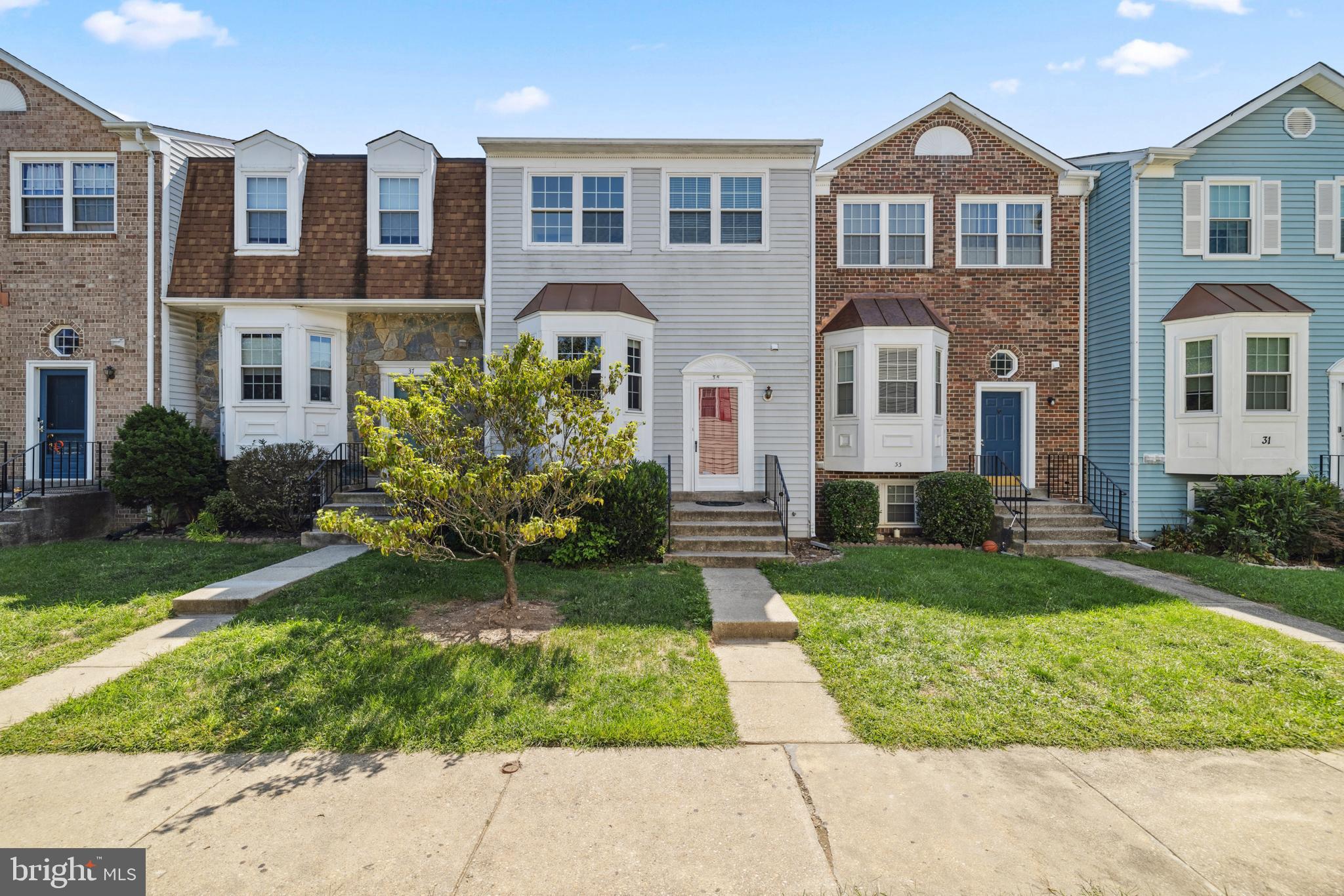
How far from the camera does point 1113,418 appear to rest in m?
12.1

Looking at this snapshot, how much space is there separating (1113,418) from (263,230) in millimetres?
17291

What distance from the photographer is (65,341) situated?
38.8 feet

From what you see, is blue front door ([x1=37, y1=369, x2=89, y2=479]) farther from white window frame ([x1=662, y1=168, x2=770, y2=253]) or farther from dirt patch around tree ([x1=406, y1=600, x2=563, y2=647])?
white window frame ([x1=662, y1=168, x2=770, y2=253])

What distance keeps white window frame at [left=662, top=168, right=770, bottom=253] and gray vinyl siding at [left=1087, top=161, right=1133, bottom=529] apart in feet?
22.6

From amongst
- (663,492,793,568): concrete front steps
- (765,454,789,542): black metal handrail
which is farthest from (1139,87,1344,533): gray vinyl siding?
(663,492,793,568): concrete front steps

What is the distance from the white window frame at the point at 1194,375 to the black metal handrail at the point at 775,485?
25.0ft

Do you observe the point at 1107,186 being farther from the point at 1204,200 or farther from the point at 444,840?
the point at 444,840

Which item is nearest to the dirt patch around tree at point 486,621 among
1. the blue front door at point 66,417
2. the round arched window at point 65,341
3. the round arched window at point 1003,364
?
the blue front door at point 66,417

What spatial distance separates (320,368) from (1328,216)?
1991 cm

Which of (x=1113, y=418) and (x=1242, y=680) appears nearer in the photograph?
(x=1242, y=680)

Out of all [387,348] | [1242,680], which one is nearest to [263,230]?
[387,348]

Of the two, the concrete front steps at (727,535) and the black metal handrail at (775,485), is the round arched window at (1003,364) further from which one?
the concrete front steps at (727,535)

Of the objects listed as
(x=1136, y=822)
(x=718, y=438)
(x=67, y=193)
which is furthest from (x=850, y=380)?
(x=67, y=193)

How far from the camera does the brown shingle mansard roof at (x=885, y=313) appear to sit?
1159cm
